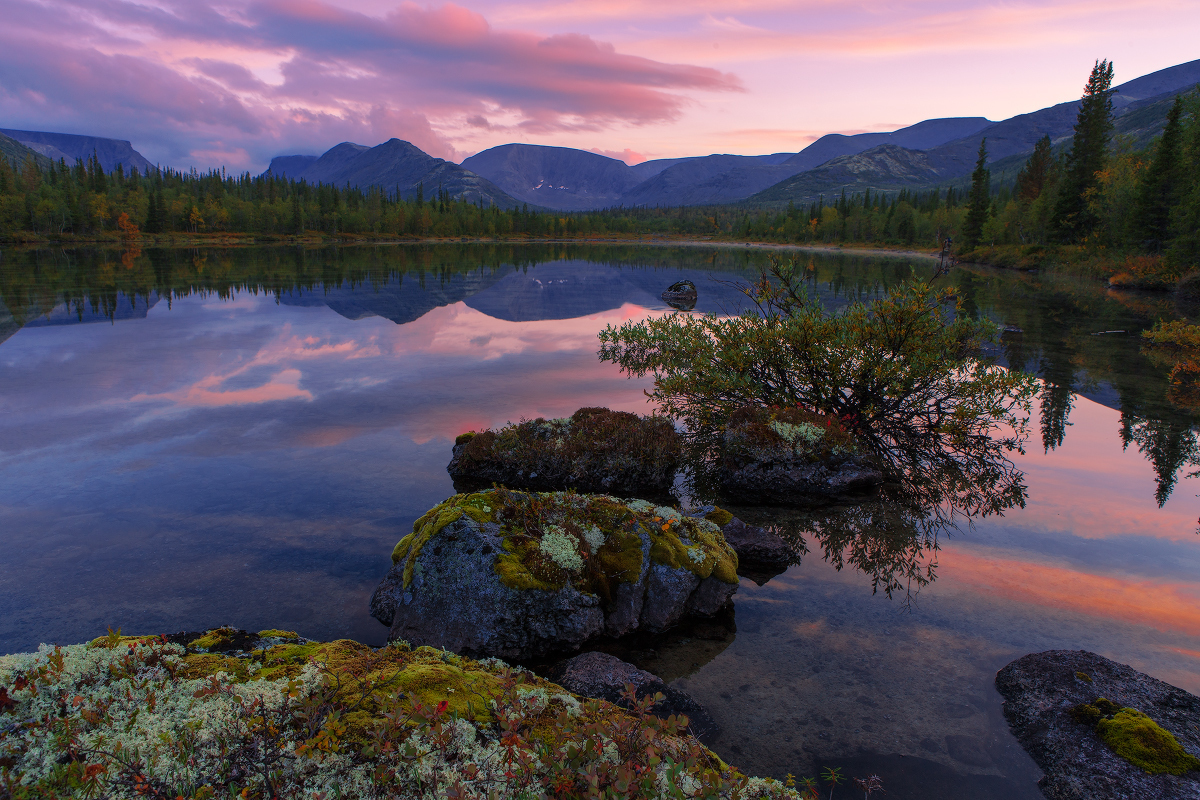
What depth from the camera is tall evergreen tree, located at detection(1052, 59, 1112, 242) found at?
8256 centimetres

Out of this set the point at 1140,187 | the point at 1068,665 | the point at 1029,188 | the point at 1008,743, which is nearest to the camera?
the point at 1008,743

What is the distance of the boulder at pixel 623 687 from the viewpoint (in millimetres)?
6914

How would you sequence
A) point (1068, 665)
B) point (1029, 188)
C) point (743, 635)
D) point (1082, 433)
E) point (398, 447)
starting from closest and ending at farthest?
1. point (1068, 665)
2. point (743, 635)
3. point (398, 447)
4. point (1082, 433)
5. point (1029, 188)

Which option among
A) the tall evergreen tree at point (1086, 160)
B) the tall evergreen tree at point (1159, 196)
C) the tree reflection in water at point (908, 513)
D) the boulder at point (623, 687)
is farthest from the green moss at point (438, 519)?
the tall evergreen tree at point (1086, 160)

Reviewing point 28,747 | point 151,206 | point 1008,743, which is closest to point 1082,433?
point 1008,743

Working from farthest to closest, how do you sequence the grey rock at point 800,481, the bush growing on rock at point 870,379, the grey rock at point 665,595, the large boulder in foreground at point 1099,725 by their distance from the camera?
the bush growing on rock at point 870,379 < the grey rock at point 800,481 < the grey rock at point 665,595 < the large boulder in foreground at point 1099,725

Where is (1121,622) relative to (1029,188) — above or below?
below

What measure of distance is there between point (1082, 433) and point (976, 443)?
4.23 meters

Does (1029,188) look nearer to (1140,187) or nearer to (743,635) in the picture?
(1140,187)

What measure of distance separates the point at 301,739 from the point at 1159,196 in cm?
8579

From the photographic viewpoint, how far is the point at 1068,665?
7504 millimetres

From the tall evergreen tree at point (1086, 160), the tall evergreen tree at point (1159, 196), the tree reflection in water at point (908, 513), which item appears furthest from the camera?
the tall evergreen tree at point (1086, 160)

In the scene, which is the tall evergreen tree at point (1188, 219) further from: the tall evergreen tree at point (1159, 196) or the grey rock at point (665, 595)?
the grey rock at point (665, 595)

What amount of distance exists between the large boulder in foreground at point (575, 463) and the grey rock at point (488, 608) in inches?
201
